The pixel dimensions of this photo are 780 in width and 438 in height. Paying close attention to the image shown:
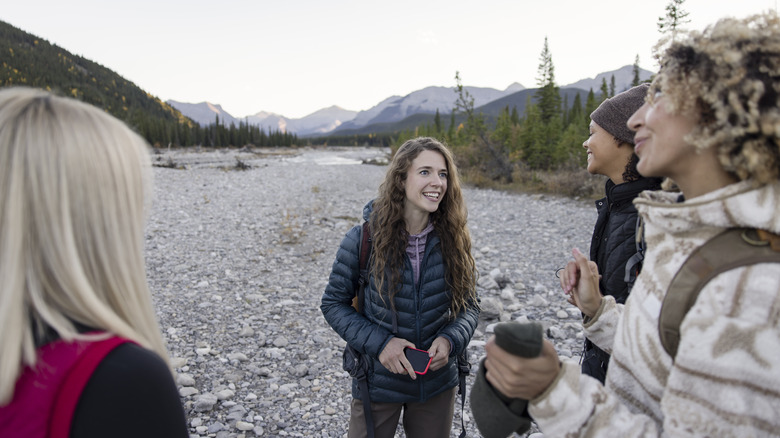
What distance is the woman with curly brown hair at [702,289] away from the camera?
37.4 inches

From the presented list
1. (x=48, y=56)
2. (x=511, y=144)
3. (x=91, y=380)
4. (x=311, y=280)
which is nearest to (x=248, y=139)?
(x=48, y=56)

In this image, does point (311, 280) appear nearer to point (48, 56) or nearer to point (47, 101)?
point (47, 101)

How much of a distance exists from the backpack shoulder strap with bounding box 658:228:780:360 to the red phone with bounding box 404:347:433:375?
1.58m

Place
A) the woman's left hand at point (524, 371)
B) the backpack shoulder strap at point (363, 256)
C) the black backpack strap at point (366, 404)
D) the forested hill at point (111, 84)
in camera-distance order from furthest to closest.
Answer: the forested hill at point (111, 84) → the backpack shoulder strap at point (363, 256) → the black backpack strap at point (366, 404) → the woman's left hand at point (524, 371)

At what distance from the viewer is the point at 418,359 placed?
2.51 meters

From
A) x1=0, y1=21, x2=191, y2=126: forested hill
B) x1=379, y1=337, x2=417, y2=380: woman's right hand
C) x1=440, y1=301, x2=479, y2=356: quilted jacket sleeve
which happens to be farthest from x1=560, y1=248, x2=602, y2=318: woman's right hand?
x1=0, y1=21, x2=191, y2=126: forested hill

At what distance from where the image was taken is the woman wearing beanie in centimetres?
248

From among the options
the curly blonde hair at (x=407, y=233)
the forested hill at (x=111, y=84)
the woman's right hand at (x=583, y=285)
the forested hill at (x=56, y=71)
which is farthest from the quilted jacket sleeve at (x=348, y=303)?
the forested hill at (x=56, y=71)

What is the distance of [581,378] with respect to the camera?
1.17 m

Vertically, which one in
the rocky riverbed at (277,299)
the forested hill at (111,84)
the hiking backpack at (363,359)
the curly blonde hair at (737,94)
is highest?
the forested hill at (111,84)

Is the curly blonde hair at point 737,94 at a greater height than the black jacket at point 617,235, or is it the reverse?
the curly blonde hair at point 737,94

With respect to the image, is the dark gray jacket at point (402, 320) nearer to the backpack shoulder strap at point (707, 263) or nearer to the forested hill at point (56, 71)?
the backpack shoulder strap at point (707, 263)

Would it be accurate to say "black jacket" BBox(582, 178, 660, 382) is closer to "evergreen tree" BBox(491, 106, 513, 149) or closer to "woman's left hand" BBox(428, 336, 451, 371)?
"woman's left hand" BBox(428, 336, 451, 371)

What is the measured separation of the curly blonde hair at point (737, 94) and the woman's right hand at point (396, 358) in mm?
1889
